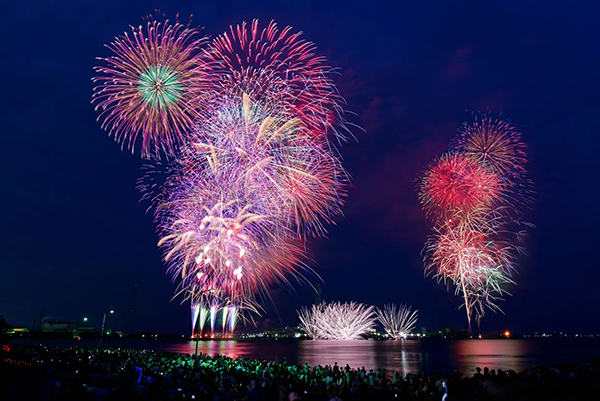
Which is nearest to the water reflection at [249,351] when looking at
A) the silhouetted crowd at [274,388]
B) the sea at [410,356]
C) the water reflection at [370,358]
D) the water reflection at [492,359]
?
the sea at [410,356]

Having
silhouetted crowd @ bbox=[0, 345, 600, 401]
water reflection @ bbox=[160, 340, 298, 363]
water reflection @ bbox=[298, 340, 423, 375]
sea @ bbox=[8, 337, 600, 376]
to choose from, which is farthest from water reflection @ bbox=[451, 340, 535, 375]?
silhouetted crowd @ bbox=[0, 345, 600, 401]

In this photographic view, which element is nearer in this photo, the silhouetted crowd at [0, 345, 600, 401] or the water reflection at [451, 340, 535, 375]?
the silhouetted crowd at [0, 345, 600, 401]

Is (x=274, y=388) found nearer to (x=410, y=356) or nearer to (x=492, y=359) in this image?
(x=492, y=359)

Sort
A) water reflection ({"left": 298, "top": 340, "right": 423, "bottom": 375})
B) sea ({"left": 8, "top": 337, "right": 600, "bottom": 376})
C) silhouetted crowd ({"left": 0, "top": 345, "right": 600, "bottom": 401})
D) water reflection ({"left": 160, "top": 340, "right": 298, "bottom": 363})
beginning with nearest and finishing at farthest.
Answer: silhouetted crowd ({"left": 0, "top": 345, "right": 600, "bottom": 401}) < water reflection ({"left": 298, "top": 340, "right": 423, "bottom": 375}) < sea ({"left": 8, "top": 337, "right": 600, "bottom": 376}) < water reflection ({"left": 160, "top": 340, "right": 298, "bottom": 363})

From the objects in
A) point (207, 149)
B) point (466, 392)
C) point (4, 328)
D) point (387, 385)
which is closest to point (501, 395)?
point (466, 392)

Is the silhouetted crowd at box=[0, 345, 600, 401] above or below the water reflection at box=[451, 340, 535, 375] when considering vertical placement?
above

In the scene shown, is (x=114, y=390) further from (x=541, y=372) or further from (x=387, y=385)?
(x=541, y=372)

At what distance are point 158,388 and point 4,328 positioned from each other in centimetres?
4359

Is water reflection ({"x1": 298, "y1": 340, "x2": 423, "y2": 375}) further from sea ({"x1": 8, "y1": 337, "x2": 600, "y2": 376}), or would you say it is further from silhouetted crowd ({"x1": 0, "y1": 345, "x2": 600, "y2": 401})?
silhouetted crowd ({"x1": 0, "y1": 345, "x2": 600, "y2": 401})

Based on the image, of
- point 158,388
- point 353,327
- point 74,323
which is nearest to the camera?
point 158,388

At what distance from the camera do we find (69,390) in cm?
1218

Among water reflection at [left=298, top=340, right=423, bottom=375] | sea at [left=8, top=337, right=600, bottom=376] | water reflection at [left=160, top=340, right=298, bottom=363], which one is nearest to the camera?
water reflection at [left=298, top=340, right=423, bottom=375]

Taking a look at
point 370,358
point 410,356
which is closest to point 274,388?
point 370,358

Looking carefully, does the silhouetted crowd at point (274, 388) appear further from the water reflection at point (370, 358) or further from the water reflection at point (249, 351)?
the water reflection at point (370, 358)
